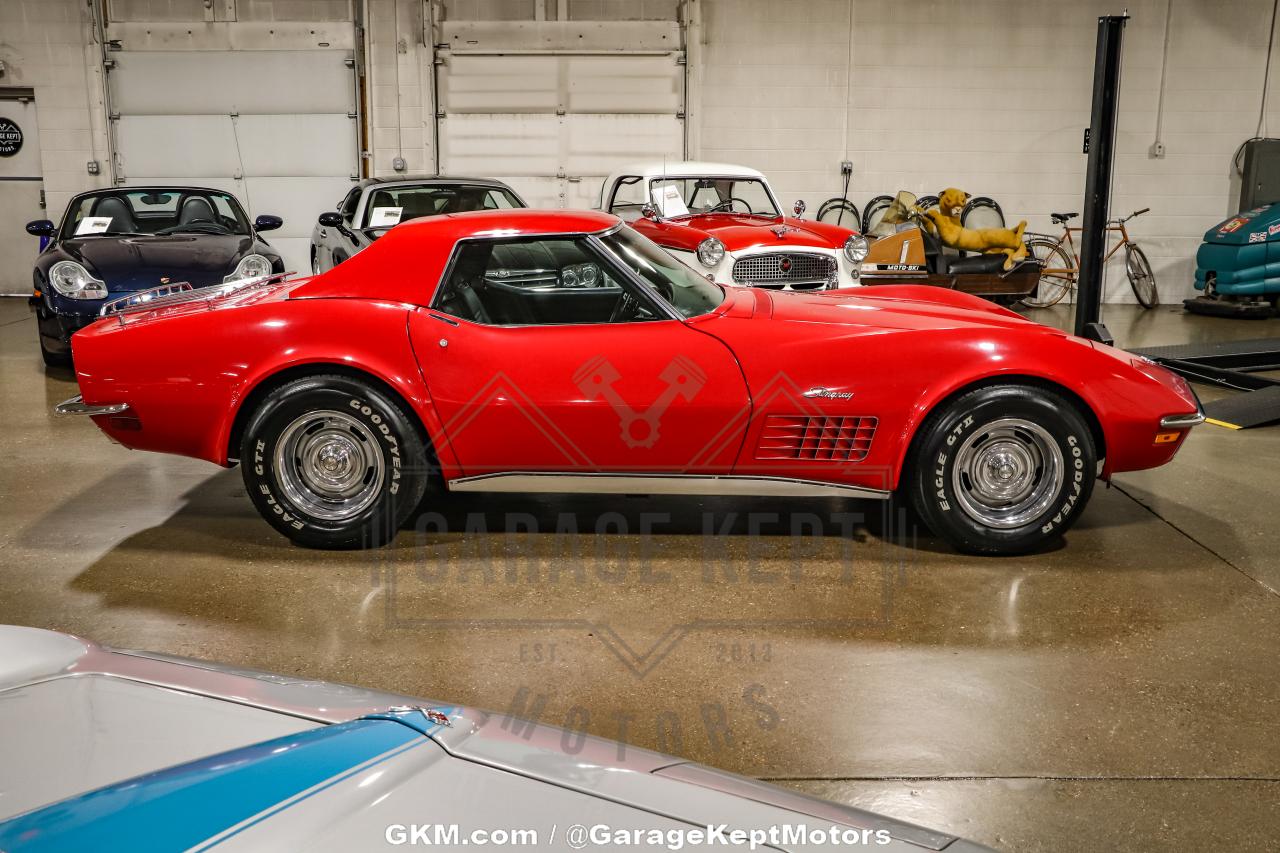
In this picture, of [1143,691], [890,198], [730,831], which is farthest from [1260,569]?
[890,198]

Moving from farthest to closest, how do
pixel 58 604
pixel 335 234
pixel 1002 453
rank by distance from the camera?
pixel 335 234, pixel 1002 453, pixel 58 604

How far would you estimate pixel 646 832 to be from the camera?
1.28 m

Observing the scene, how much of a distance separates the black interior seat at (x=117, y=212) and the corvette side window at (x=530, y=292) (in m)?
5.44

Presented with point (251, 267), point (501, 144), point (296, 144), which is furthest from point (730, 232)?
point (296, 144)

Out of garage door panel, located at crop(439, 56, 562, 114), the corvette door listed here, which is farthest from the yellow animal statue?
the corvette door

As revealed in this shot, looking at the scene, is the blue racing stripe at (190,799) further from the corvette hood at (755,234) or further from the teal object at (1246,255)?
the teal object at (1246,255)

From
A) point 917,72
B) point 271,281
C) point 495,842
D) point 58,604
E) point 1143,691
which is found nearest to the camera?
point 495,842

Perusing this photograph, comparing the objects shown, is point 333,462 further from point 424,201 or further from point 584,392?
point 424,201

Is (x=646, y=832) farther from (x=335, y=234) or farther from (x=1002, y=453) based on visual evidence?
(x=335, y=234)

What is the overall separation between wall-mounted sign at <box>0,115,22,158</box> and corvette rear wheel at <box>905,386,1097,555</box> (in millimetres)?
13943

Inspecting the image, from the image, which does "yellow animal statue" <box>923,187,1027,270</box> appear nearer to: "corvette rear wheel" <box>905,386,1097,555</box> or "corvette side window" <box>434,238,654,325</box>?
"corvette rear wheel" <box>905,386,1097,555</box>

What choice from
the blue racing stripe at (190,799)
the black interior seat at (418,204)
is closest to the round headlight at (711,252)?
the black interior seat at (418,204)

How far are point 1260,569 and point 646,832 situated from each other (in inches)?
138

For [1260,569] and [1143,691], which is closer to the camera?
[1143,691]
